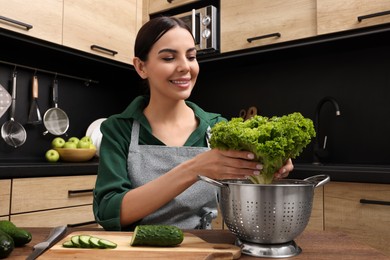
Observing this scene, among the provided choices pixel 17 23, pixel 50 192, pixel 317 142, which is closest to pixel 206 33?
pixel 317 142

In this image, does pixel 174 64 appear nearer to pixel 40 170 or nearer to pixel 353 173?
pixel 353 173

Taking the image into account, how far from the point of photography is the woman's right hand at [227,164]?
0.76 m

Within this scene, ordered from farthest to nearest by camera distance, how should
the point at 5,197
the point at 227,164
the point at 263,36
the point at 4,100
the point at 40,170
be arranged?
the point at 4,100 < the point at 263,36 < the point at 40,170 < the point at 5,197 < the point at 227,164

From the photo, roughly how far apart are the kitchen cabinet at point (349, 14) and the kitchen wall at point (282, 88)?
0.13 meters

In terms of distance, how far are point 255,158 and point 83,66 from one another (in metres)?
2.14

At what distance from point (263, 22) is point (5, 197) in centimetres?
158

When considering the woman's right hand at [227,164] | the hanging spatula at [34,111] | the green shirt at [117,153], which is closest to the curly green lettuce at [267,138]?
the woman's right hand at [227,164]

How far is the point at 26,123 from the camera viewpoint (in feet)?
7.51

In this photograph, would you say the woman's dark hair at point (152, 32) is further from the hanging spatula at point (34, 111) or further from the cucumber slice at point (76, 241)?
the hanging spatula at point (34, 111)

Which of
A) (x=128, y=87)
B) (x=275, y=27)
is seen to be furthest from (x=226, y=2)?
(x=128, y=87)

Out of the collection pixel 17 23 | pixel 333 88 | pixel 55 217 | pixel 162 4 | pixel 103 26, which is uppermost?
pixel 162 4

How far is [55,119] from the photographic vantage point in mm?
2424

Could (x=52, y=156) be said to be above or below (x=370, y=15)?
below

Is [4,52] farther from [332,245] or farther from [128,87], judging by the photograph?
[332,245]
